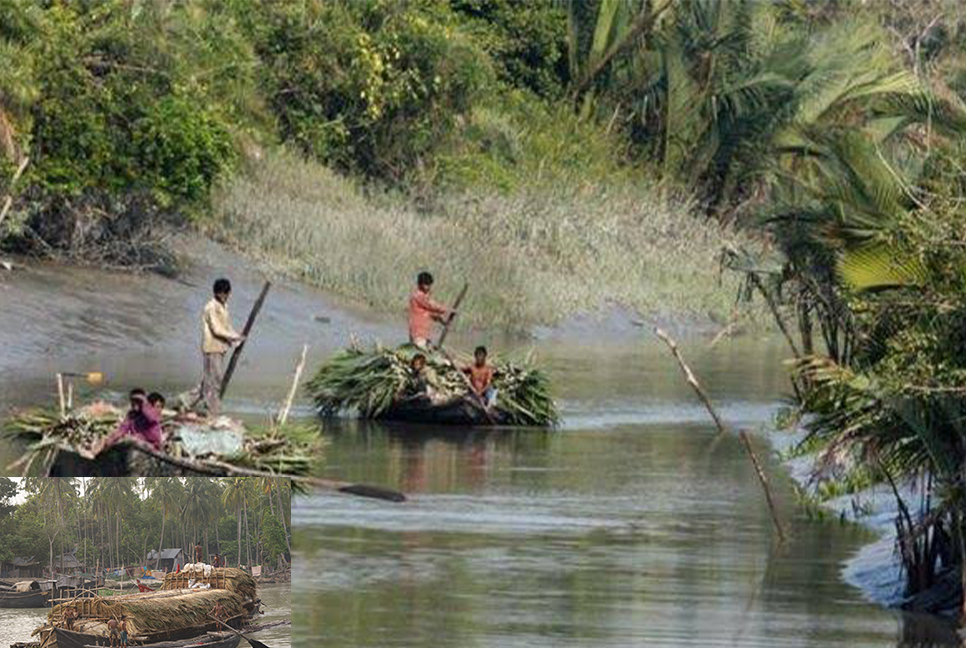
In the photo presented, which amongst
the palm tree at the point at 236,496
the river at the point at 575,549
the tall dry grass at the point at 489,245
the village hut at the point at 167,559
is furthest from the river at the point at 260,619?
the tall dry grass at the point at 489,245

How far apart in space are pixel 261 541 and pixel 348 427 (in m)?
18.0

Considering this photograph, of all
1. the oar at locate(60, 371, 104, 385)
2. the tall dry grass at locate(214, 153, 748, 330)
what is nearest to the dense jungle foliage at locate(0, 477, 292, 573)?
the oar at locate(60, 371, 104, 385)

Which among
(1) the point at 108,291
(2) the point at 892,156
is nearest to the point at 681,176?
(1) the point at 108,291

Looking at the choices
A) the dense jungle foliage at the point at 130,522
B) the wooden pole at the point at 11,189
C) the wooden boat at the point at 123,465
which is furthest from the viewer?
the wooden pole at the point at 11,189

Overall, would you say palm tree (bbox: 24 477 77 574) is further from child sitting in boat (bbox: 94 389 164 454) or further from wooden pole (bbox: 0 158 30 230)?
wooden pole (bbox: 0 158 30 230)

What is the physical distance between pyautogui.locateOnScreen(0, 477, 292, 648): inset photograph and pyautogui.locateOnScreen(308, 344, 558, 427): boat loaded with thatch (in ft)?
59.8

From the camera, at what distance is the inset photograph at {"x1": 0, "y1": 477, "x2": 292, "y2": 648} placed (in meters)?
9.95

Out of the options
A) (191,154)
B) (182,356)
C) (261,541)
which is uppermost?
(191,154)

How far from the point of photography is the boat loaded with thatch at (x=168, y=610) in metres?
9.86

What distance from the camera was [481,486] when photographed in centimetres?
2380

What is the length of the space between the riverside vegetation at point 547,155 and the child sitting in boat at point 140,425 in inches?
173

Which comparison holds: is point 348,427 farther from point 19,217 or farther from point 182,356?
point 19,217

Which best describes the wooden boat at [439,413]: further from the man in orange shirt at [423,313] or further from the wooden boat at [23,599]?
the wooden boat at [23,599]

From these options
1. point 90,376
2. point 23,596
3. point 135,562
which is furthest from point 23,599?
point 90,376
